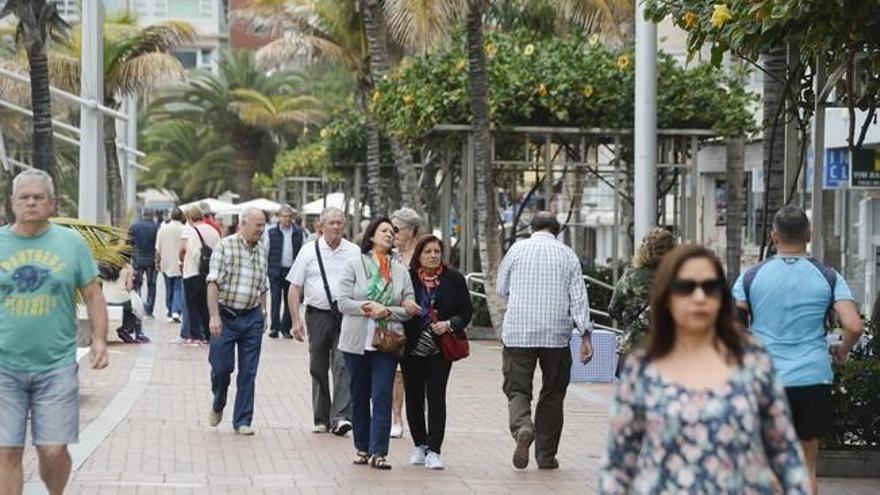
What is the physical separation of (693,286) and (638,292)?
229 inches

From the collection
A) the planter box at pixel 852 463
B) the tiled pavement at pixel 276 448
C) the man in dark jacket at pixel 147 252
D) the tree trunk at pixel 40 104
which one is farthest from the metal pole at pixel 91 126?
the planter box at pixel 852 463

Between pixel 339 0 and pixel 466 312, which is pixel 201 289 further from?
pixel 339 0

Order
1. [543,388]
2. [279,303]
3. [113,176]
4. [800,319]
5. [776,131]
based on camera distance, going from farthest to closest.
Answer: [113,176] < [279,303] < [776,131] < [543,388] < [800,319]

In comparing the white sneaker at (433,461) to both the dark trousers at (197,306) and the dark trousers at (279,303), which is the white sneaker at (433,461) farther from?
the dark trousers at (279,303)

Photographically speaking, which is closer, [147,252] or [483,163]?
[483,163]

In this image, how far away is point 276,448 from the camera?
13727mm

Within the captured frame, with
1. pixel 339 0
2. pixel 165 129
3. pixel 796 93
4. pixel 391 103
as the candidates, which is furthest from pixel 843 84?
pixel 165 129

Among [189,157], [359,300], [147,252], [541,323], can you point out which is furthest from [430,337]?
[189,157]

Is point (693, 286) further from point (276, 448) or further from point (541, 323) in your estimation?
point (276, 448)

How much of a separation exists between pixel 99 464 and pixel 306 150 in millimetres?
47850

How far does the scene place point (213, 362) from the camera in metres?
14.5

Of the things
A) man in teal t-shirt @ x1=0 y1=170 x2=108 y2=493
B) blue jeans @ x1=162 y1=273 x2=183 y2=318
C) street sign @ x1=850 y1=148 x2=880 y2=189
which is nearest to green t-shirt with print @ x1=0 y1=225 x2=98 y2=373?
man in teal t-shirt @ x1=0 y1=170 x2=108 y2=493

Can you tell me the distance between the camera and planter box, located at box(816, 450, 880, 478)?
12.4 m

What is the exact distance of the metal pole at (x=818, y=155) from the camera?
13008mm
